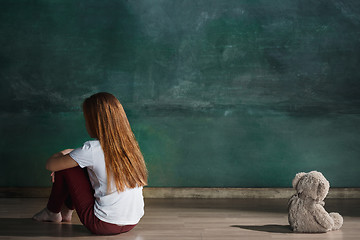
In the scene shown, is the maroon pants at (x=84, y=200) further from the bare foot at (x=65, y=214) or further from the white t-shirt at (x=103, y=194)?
the bare foot at (x=65, y=214)

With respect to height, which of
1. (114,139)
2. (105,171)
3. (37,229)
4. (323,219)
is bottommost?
(37,229)

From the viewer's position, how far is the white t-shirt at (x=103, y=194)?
227 cm

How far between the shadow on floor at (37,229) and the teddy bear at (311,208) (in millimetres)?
1118

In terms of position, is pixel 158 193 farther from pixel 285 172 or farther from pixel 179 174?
pixel 285 172

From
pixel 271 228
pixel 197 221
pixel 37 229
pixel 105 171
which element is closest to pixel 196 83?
pixel 197 221

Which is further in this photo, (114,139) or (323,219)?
(323,219)

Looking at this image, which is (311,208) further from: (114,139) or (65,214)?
(65,214)

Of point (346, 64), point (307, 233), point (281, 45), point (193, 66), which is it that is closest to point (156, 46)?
point (193, 66)

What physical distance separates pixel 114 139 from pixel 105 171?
166 millimetres

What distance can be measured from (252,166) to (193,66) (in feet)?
3.02

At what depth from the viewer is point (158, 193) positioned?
141 inches

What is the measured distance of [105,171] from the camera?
2.28 metres

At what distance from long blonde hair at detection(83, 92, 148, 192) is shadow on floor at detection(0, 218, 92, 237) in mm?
399

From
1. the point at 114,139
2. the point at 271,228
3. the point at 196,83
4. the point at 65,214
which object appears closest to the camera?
the point at 114,139
